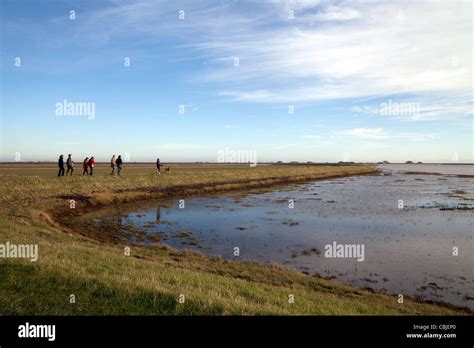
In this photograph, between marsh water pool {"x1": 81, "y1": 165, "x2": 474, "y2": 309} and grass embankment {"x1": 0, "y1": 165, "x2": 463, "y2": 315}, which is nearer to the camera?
grass embankment {"x1": 0, "y1": 165, "x2": 463, "y2": 315}

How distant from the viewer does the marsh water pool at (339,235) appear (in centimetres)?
1535

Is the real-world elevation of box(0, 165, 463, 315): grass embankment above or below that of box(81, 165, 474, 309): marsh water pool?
above

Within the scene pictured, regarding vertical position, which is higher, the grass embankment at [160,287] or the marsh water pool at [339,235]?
the grass embankment at [160,287]

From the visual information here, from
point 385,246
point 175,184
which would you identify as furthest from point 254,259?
point 175,184

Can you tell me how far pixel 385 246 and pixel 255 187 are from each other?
45.3 m

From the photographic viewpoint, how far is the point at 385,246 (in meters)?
20.8

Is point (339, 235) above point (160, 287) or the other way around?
the other way around

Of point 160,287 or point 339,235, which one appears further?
point 339,235

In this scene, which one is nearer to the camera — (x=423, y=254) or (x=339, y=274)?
(x=339, y=274)

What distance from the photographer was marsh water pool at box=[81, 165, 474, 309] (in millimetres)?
15352

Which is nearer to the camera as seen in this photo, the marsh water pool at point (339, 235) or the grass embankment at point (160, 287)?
the grass embankment at point (160, 287)

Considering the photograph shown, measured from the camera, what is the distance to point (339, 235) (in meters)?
24.0
